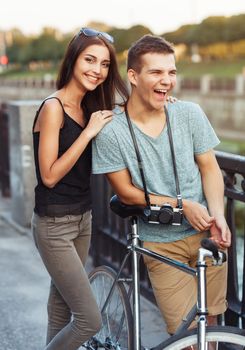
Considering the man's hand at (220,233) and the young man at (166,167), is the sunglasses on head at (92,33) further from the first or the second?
the man's hand at (220,233)

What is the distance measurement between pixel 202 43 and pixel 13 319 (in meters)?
77.7

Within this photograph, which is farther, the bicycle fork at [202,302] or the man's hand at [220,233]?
the man's hand at [220,233]

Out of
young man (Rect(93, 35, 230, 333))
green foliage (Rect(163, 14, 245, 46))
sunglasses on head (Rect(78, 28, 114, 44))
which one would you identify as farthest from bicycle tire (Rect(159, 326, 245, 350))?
green foliage (Rect(163, 14, 245, 46))

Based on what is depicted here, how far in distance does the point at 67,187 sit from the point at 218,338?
959mm

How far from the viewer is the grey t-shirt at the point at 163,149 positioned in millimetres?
2672

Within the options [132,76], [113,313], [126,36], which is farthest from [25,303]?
[126,36]

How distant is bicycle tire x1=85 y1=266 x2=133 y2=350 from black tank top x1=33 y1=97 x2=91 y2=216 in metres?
0.41

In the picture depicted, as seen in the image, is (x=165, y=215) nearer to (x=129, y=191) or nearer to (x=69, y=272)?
(x=129, y=191)

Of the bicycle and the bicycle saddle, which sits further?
the bicycle saddle

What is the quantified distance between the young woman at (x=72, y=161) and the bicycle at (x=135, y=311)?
0.16 meters

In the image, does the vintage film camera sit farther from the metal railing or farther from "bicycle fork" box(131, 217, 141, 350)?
the metal railing

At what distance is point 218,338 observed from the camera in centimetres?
223

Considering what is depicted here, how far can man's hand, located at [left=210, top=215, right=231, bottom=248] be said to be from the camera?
8.64 feet

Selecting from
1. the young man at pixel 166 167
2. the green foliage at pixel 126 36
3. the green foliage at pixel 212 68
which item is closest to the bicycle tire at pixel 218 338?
the young man at pixel 166 167
